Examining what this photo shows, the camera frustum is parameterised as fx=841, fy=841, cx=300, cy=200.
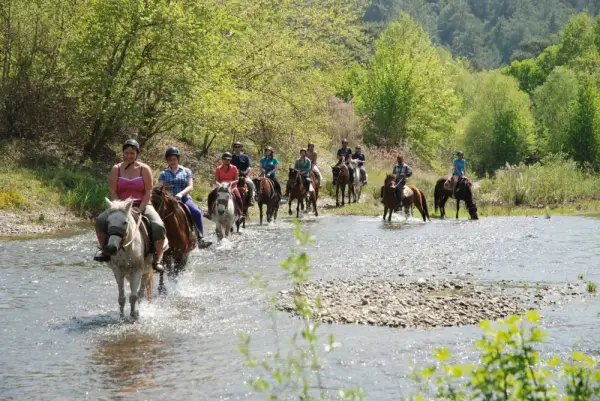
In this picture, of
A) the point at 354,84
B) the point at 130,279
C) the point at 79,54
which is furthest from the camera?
the point at 354,84

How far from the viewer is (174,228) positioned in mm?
14234

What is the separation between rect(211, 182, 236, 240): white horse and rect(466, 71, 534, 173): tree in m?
62.9

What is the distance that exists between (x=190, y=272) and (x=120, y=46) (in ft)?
53.1

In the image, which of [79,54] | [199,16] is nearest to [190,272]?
[79,54]

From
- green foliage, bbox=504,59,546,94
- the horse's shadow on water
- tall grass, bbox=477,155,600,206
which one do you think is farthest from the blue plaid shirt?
green foliage, bbox=504,59,546,94

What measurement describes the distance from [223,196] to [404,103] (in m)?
42.9

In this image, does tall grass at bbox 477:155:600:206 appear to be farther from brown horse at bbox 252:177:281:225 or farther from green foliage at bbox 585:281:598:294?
green foliage at bbox 585:281:598:294

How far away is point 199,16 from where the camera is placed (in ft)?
106

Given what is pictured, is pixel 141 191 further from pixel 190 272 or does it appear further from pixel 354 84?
pixel 354 84

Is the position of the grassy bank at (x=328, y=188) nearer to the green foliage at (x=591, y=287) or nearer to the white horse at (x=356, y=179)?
the white horse at (x=356, y=179)

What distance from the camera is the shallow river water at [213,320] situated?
934 cm

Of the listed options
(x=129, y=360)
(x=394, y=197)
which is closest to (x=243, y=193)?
(x=394, y=197)

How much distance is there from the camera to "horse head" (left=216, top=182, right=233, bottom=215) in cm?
2062

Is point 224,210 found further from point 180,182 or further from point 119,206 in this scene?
point 119,206
